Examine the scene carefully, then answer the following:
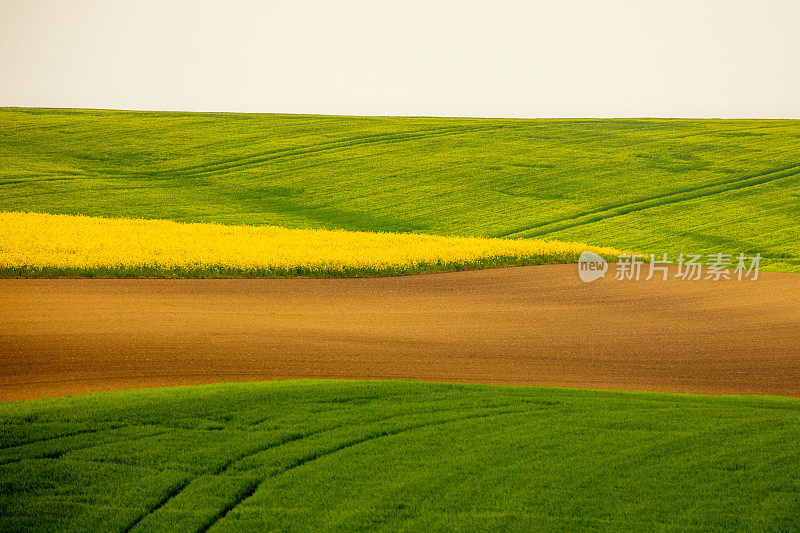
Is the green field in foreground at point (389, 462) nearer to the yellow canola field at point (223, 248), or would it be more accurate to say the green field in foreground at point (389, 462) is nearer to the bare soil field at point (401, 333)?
the bare soil field at point (401, 333)

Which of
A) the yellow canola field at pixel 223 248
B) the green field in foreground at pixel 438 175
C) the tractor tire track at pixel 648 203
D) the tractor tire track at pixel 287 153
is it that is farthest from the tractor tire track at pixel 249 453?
the tractor tire track at pixel 287 153

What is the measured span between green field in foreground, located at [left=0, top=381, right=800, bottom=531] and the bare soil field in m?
2.15

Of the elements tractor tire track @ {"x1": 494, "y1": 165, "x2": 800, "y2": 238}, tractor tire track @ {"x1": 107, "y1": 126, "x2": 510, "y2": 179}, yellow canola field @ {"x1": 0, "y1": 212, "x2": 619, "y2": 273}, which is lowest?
yellow canola field @ {"x1": 0, "y1": 212, "x2": 619, "y2": 273}

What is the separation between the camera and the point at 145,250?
67.2ft

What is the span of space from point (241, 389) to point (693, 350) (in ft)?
26.4

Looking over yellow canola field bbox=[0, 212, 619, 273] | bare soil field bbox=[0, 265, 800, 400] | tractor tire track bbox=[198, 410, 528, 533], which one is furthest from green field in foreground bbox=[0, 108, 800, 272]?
tractor tire track bbox=[198, 410, 528, 533]

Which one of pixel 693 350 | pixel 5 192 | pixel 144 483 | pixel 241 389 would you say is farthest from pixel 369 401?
pixel 5 192

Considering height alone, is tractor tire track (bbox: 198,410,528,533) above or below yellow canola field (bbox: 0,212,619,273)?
below

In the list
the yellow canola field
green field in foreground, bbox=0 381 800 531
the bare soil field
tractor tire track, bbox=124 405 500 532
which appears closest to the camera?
green field in foreground, bbox=0 381 800 531

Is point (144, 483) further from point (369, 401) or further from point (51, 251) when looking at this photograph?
point (51, 251)

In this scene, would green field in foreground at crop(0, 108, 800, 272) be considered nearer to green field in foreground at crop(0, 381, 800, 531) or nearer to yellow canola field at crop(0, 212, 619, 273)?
yellow canola field at crop(0, 212, 619, 273)

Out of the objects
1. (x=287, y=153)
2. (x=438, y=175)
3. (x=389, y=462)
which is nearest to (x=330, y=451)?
(x=389, y=462)

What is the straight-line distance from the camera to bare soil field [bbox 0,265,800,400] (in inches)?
427

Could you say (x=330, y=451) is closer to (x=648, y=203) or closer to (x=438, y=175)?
(x=648, y=203)
